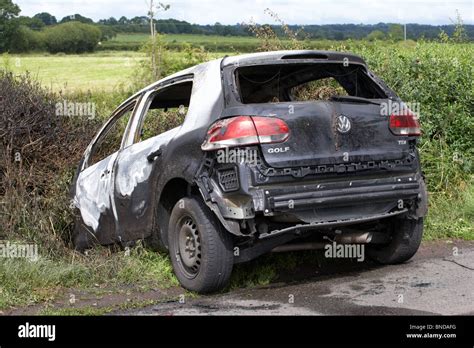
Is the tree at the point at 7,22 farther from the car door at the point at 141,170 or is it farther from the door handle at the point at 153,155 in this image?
the door handle at the point at 153,155

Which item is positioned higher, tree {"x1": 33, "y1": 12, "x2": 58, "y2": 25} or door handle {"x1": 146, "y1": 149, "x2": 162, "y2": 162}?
tree {"x1": 33, "y1": 12, "x2": 58, "y2": 25}

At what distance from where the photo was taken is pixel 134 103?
7.94m

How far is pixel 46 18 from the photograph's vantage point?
2386 centimetres

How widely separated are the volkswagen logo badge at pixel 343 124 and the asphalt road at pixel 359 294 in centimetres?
137

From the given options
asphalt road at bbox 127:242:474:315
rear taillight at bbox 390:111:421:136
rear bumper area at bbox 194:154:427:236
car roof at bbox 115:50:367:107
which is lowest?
asphalt road at bbox 127:242:474:315

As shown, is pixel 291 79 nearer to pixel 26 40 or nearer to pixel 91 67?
pixel 26 40

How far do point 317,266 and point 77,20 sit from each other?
788 inches

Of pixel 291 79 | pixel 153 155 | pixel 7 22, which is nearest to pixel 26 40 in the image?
pixel 7 22

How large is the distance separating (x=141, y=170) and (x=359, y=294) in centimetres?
233

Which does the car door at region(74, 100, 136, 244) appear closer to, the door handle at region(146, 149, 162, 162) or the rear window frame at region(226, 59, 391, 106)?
the door handle at region(146, 149, 162, 162)

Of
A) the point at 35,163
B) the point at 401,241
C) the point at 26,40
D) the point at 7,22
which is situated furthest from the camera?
the point at 26,40

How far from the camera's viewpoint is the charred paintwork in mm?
5891

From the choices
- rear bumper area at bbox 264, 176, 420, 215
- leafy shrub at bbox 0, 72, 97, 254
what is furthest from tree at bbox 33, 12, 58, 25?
rear bumper area at bbox 264, 176, 420, 215

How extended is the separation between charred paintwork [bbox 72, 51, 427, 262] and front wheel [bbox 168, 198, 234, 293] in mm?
182
